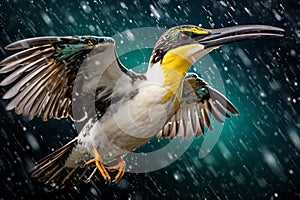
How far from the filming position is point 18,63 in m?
0.92

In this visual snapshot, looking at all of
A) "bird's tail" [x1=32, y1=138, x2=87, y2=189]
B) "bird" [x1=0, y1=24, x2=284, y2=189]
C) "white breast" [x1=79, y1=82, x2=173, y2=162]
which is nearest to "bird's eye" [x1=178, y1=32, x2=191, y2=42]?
"bird" [x1=0, y1=24, x2=284, y2=189]

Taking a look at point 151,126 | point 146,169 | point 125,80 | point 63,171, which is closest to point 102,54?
point 125,80

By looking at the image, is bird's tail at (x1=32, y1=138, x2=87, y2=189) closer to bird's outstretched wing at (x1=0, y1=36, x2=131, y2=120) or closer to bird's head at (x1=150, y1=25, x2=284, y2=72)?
bird's outstretched wing at (x1=0, y1=36, x2=131, y2=120)

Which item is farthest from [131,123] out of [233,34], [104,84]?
[233,34]

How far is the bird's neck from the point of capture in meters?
0.95

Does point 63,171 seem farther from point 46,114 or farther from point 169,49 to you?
point 169,49

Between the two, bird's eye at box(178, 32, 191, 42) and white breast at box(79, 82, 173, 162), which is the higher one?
bird's eye at box(178, 32, 191, 42)

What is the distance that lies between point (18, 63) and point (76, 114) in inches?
7.9

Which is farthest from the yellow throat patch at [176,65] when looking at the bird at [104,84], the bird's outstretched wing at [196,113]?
the bird's outstretched wing at [196,113]

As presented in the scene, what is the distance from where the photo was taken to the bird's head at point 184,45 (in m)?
0.92

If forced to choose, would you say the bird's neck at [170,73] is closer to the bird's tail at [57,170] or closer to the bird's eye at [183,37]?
the bird's eye at [183,37]

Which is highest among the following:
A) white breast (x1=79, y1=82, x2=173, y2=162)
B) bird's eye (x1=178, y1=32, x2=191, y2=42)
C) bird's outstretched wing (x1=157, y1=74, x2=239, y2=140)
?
bird's eye (x1=178, y1=32, x2=191, y2=42)

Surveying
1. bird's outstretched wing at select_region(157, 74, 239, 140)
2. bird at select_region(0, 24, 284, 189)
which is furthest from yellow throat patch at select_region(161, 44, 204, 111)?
bird's outstretched wing at select_region(157, 74, 239, 140)

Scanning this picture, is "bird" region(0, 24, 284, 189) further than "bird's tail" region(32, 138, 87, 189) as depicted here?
No
